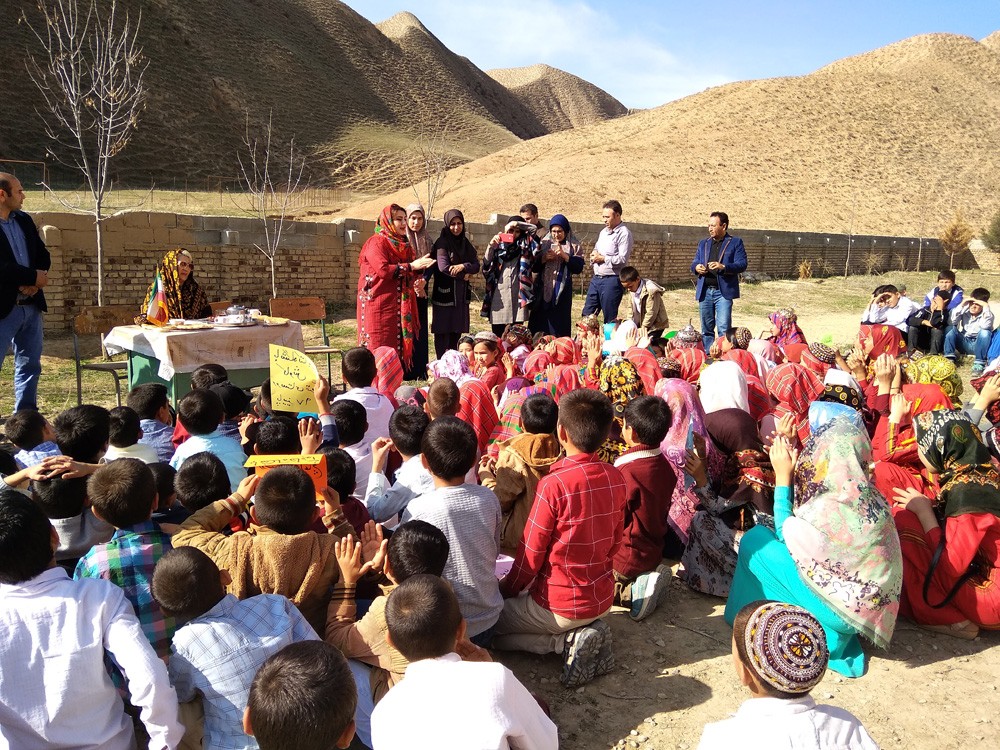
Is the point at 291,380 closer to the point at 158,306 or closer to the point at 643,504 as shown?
the point at 643,504

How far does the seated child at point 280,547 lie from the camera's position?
2.44 metres

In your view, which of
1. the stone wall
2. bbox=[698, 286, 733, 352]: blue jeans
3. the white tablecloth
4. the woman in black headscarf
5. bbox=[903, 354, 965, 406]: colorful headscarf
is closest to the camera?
bbox=[903, 354, 965, 406]: colorful headscarf

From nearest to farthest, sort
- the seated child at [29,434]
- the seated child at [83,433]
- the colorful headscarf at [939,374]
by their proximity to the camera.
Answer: the seated child at [83,433]
the seated child at [29,434]
the colorful headscarf at [939,374]

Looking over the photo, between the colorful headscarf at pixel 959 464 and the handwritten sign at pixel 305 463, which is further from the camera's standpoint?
the colorful headscarf at pixel 959 464

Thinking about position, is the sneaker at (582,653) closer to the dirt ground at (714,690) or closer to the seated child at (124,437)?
the dirt ground at (714,690)

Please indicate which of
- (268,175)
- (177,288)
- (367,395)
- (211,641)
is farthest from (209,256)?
(268,175)

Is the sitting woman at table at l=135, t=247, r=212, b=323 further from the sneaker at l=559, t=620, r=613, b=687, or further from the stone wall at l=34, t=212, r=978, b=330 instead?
the sneaker at l=559, t=620, r=613, b=687

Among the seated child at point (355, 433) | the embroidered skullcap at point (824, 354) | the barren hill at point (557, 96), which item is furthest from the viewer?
the barren hill at point (557, 96)

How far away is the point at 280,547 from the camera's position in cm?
249

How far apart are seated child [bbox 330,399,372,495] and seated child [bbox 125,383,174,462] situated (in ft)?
2.99

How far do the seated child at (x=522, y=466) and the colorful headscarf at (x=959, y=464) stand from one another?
68.5 inches

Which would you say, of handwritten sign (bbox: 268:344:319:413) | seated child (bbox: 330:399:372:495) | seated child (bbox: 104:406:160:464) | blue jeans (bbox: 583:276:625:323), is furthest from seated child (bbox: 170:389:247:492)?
blue jeans (bbox: 583:276:625:323)

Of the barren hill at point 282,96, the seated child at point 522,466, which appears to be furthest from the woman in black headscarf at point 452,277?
the barren hill at point 282,96

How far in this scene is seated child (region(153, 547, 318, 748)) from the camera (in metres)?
2.08
